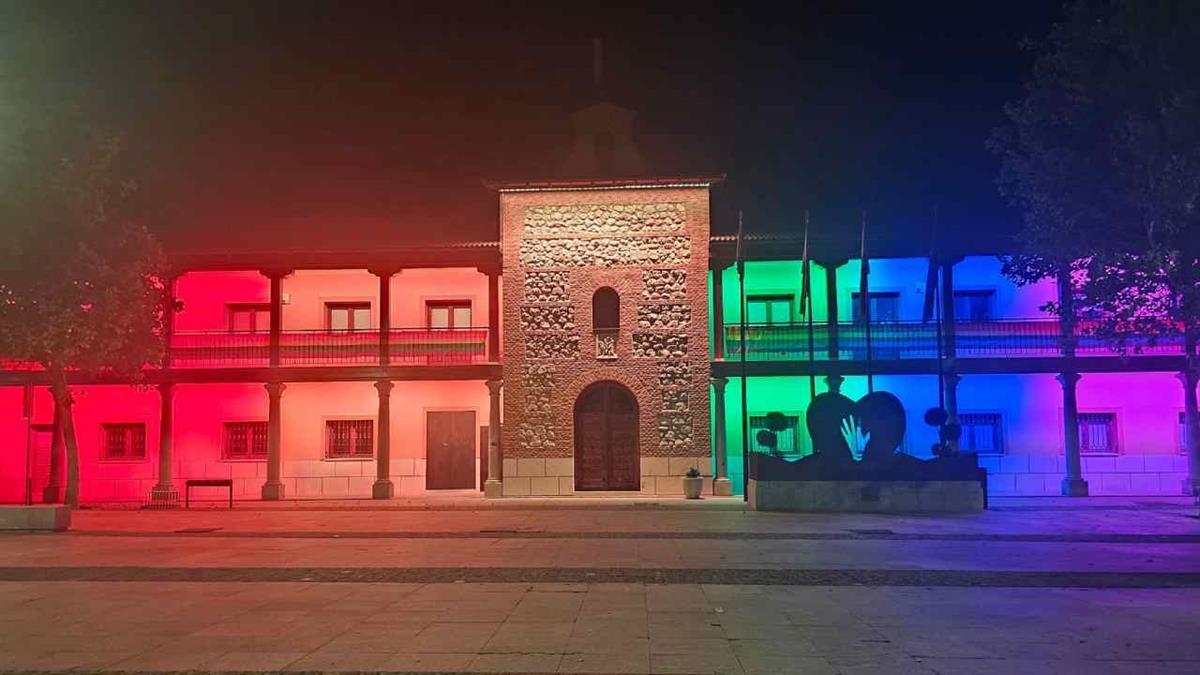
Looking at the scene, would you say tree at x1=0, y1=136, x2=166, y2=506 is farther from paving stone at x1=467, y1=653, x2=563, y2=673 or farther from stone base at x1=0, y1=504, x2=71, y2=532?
paving stone at x1=467, y1=653, x2=563, y2=673

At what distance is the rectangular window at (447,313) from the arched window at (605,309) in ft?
12.7

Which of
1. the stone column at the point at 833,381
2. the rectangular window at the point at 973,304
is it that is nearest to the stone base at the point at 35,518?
the stone column at the point at 833,381

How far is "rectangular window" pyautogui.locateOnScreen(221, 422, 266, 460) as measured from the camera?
82.6 ft

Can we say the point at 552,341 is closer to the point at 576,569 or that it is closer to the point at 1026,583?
the point at 576,569

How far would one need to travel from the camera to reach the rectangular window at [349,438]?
25.1m

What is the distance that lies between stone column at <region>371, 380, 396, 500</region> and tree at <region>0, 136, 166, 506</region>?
6337 millimetres

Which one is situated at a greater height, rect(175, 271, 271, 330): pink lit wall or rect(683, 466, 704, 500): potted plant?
rect(175, 271, 271, 330): pink lit wall

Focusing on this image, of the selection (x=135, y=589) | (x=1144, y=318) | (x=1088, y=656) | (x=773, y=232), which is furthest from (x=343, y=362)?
(x=1088, y=656)

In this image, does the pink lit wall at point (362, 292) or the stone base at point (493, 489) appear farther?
the pink lit wall at point (362, 292)

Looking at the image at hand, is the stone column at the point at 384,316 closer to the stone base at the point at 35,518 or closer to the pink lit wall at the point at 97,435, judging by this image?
the pink lit wall at the point at 97,435

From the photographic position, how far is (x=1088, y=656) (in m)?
6.53

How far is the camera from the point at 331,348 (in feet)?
81.6

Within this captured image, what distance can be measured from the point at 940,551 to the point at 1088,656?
244 inches

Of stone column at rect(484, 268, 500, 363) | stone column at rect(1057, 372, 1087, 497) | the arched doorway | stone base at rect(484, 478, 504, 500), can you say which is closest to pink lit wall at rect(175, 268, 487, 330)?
stone column at rect(484, 268, 500, 363)
